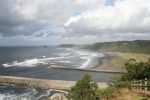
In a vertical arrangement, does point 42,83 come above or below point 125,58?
below

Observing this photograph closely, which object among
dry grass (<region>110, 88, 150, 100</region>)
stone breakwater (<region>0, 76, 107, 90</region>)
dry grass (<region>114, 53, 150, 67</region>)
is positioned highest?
dry grass (<region>114, 53, 150, 67</region>)

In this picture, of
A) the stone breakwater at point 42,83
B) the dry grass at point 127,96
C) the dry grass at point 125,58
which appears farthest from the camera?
the dry grass at point 125,58

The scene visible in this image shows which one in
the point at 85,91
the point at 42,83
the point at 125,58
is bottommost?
the point at 42,83

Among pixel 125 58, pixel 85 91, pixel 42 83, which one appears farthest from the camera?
pixel 125 58

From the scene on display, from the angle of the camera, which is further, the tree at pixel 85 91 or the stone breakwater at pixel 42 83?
the stone breakwater at pixel 42 83

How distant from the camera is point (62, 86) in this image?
74312mm

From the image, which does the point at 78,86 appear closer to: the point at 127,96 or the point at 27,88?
the point at 127,96

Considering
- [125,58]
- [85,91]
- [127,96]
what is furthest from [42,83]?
[125,58]


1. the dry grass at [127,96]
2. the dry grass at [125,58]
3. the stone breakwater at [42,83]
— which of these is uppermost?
the dry grass at [125,58]

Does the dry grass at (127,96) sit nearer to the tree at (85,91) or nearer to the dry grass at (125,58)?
the tree at (85,91)

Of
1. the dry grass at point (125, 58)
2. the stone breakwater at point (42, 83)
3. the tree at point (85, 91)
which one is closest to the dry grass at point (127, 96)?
the tree at point (85, 91)

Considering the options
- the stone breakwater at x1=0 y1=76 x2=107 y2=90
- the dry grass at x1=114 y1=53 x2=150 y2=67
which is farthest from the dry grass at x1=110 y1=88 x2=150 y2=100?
the dry grass at x1=114 y1=53 x2=150 y2=67

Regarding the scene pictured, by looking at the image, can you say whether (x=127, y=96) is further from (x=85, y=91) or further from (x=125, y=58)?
(x=125, y=58)

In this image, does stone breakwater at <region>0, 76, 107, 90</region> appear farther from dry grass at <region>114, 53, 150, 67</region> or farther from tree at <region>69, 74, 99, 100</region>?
dry grass at <region>114, 53, 150, 67</region>
